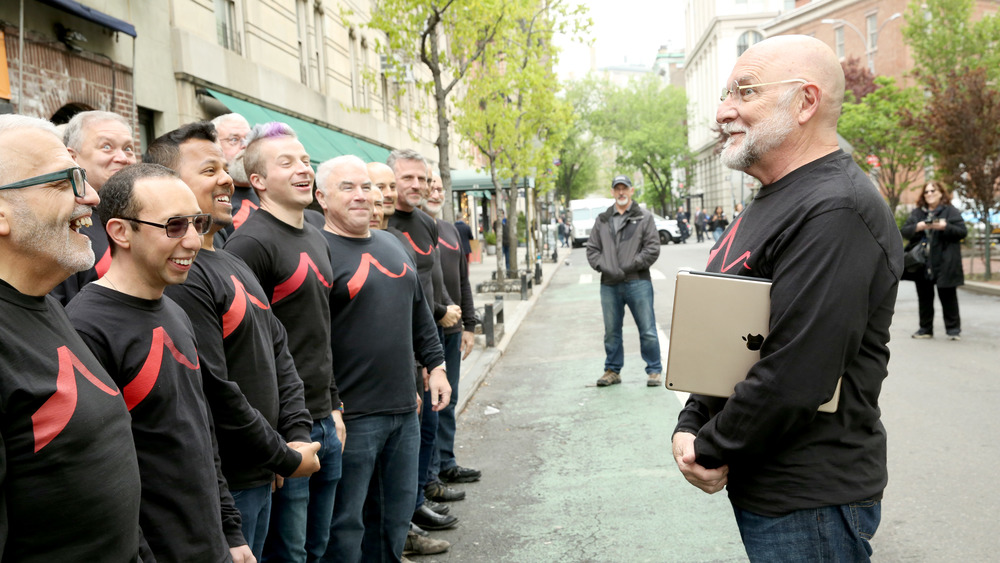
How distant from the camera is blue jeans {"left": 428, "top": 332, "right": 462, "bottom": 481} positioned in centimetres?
575

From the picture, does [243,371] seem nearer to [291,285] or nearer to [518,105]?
[291,285]

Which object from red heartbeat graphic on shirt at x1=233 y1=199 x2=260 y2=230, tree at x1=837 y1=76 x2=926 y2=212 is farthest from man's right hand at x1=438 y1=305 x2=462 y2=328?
tree at x1=837 y1=76 x2=926 y2=212

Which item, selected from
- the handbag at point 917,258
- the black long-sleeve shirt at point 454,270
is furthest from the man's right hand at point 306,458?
the handbag at point 917,258

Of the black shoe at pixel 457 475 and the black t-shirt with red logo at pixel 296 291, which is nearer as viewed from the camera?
the black t-shirt with red logo at pixel 296 291

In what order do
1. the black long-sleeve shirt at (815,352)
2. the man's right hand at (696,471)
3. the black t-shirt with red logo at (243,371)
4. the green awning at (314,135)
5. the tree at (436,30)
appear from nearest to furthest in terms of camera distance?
1. the black long-sleeve shirt at (815,352)
2. the man's right hand at (696,471)
3. the black t-shirt with red logo at (243,371)
4. the green awning at (314,135)
5. the tree at (436,30)

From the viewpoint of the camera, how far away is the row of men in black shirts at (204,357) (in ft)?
5.78

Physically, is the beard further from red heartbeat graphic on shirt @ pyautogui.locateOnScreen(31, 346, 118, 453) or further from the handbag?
the handbag

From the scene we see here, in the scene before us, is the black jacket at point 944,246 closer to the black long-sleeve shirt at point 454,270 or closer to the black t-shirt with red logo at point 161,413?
the black long-sleeve shirt at point 454,270

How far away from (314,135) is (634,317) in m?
9.64

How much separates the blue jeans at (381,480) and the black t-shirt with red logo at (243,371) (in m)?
0.69

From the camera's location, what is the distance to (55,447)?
1.71 m

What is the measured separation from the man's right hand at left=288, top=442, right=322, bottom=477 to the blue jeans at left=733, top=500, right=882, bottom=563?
1.56m

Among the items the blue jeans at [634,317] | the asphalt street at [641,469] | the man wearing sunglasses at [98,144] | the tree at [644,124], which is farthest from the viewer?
the tree at [644,124]

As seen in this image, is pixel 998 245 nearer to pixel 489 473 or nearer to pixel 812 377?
pixel 489 473
